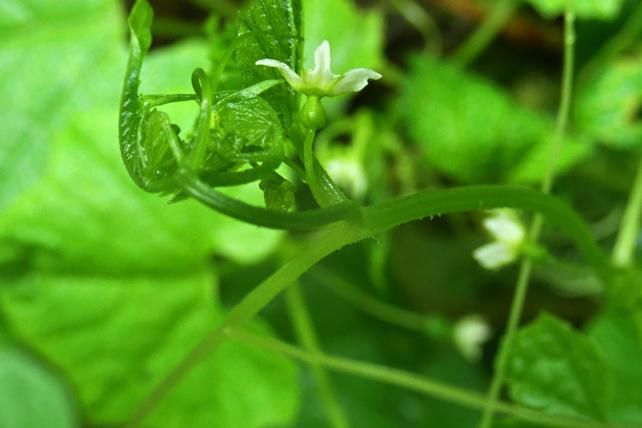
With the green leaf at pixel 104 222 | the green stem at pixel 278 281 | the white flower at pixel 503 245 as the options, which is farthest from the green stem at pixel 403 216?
the green leaf at pixel 104 222

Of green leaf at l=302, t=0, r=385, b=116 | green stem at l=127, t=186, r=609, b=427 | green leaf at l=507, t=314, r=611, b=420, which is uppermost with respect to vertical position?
green leaf at l=302, t=0, r=385, b=116

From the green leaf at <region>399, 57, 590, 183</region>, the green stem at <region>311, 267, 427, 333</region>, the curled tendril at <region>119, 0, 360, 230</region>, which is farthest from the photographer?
the green stem at <region>311, 267, 427, 333</region>

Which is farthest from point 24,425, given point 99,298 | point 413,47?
point 413,47

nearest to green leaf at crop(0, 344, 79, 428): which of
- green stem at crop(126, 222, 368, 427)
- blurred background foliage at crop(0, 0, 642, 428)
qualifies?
blurred background foliage at crop(0, 0, 642, 428)

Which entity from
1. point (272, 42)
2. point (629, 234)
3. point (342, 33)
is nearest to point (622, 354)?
point (629, 234)

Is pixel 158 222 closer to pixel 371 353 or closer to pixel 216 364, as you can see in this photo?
pixel 216 364

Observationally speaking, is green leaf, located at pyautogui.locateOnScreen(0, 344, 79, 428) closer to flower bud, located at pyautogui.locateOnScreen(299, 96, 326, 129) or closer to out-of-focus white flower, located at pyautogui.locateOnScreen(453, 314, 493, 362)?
out-of-focus white flower, located at pyautogui.locateOnScreen(453, 314, 493, 362)
